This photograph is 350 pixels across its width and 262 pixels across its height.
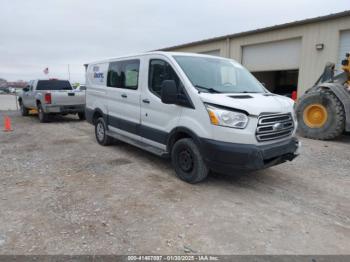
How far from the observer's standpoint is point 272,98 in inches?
176

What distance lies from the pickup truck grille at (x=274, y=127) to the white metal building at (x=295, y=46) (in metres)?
8.06

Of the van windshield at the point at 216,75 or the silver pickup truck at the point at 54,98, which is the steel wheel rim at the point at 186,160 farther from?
the silver pickup truck at the point at 54,98

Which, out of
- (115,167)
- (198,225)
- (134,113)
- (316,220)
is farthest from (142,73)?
(316,220)

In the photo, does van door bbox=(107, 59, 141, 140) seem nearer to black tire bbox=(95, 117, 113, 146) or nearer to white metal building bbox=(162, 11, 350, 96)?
black tire bbox=(95, 117, 113, 146)

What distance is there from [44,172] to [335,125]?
751 centimetres

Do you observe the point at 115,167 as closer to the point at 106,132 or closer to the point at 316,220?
the point at 106,132

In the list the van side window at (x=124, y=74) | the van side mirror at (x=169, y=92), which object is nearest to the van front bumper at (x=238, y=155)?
the van side mirror at (x=169, y=92)

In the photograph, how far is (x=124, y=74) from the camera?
6059mm

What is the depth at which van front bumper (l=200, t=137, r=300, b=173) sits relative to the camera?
3.85 m

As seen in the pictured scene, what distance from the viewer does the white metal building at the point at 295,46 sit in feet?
34.5

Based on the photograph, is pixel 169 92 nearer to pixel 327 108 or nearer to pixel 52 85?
pixel 327 108

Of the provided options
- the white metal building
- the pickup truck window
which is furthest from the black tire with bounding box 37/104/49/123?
the white metal building

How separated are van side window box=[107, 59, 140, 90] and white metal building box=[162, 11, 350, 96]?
868 centimetres

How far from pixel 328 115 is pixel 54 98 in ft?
32.3
